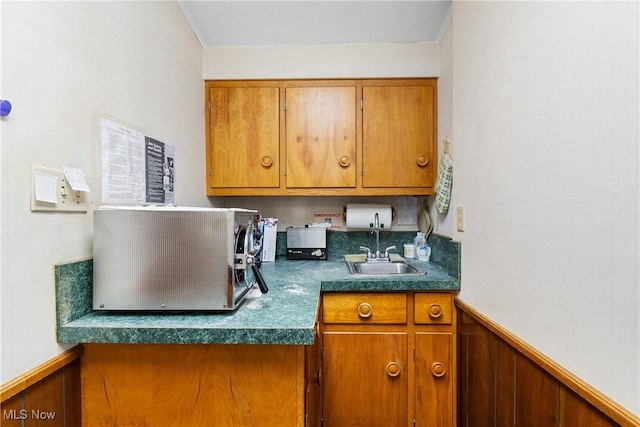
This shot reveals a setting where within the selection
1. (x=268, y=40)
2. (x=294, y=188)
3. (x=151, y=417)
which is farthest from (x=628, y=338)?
(x=268, y=40)

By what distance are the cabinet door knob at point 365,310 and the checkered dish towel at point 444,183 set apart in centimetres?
70

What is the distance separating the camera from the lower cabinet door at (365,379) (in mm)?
1440

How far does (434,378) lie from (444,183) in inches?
40.3

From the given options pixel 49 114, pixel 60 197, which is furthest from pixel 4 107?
pixel 60 197

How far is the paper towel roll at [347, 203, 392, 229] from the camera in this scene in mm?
1987

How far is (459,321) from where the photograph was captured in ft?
4.69

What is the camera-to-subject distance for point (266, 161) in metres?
1.86

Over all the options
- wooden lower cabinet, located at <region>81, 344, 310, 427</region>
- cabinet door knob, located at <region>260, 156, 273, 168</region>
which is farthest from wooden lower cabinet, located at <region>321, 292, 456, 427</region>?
cabinet door knob, located at <region>260, 156, 273, 168</region>

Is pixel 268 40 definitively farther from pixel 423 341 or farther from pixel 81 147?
A: pixel 423 341

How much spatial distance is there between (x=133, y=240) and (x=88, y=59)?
593 mm

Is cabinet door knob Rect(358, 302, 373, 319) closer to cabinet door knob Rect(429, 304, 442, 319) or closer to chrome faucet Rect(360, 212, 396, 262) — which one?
cabinet door knob Rect(429, 304, 442, 319)

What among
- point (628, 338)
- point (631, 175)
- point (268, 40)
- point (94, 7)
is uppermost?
point (268, 40)

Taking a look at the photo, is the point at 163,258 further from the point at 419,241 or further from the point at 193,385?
the point at 419,241

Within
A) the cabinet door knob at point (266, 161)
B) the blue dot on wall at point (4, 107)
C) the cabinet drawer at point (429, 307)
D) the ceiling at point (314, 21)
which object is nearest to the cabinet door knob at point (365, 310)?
the cabinet drawer at point (429, 307)
